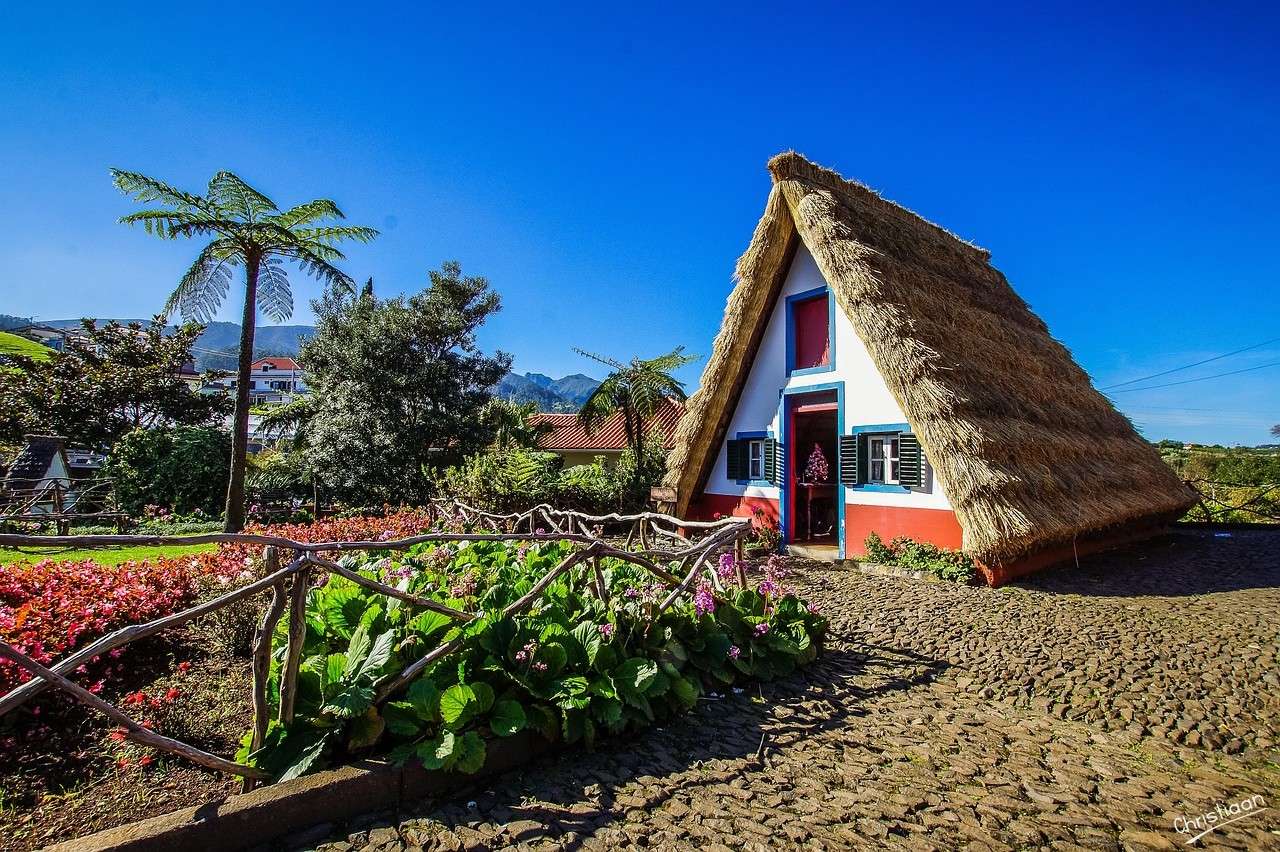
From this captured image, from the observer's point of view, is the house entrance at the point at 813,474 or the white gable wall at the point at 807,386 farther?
the house entrance at the point at 813,474

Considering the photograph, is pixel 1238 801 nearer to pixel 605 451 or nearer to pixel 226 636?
pixel 226 636

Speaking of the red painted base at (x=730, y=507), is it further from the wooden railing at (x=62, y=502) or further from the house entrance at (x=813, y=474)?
the wooden railing at (x=62, y=502)

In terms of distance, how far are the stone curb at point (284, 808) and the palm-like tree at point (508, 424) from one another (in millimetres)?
12800

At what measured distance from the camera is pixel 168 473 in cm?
1455

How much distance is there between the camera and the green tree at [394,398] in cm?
1473

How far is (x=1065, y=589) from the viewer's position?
746 cm

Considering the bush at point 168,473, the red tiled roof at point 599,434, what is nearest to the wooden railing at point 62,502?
the bush at point 168,473

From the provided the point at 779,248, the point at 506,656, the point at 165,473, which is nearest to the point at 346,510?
the point at 165,473

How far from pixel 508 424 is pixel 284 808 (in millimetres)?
18993

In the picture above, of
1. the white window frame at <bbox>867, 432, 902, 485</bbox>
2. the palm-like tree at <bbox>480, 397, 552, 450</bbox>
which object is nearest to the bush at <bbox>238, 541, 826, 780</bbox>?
the white window frame at <bbox>867, 432, 902, 485</bbox>

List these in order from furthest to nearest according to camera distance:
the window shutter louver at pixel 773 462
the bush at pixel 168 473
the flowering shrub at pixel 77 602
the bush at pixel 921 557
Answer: the bush at pixel 168 473 < the window shutter louver at pixel 773 462 < the bush at pixel 921 557 < the flowering shrub at pixel 77 602

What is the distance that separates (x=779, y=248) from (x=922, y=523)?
17.8ft

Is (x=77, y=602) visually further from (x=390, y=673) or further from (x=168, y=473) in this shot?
(x=168, y=473)

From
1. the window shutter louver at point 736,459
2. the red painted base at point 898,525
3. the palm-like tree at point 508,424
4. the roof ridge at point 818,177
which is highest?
the roof ridge at point 818,177
